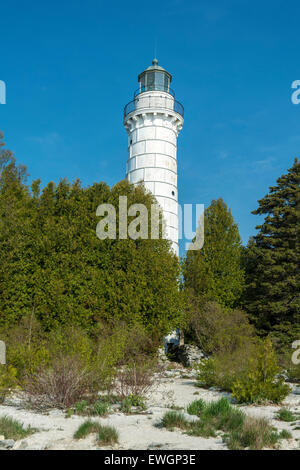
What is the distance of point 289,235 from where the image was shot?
1025 inches

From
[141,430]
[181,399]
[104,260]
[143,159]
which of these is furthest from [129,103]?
[141,430]

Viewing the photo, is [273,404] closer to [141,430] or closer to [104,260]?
[141,430]

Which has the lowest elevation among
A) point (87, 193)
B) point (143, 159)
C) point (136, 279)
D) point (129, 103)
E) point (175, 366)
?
point (175, 366)

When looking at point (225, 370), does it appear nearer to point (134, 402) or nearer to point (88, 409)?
point (134, 402)

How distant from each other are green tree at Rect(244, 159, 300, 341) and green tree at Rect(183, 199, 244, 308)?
1067 mm

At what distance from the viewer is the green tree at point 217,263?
26766mm

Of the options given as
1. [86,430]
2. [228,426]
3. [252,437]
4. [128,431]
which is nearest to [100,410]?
[128,431]

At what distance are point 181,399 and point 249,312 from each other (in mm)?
14380

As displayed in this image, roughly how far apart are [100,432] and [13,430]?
178cm

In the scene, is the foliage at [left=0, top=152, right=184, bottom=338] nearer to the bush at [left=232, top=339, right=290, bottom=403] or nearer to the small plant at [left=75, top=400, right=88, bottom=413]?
the bush at [left=232, top=339, right=290, bottom=403]

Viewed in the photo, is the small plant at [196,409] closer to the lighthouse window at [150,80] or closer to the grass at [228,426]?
the grass at [228,426]

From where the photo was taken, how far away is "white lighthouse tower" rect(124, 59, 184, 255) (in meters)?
29.8
